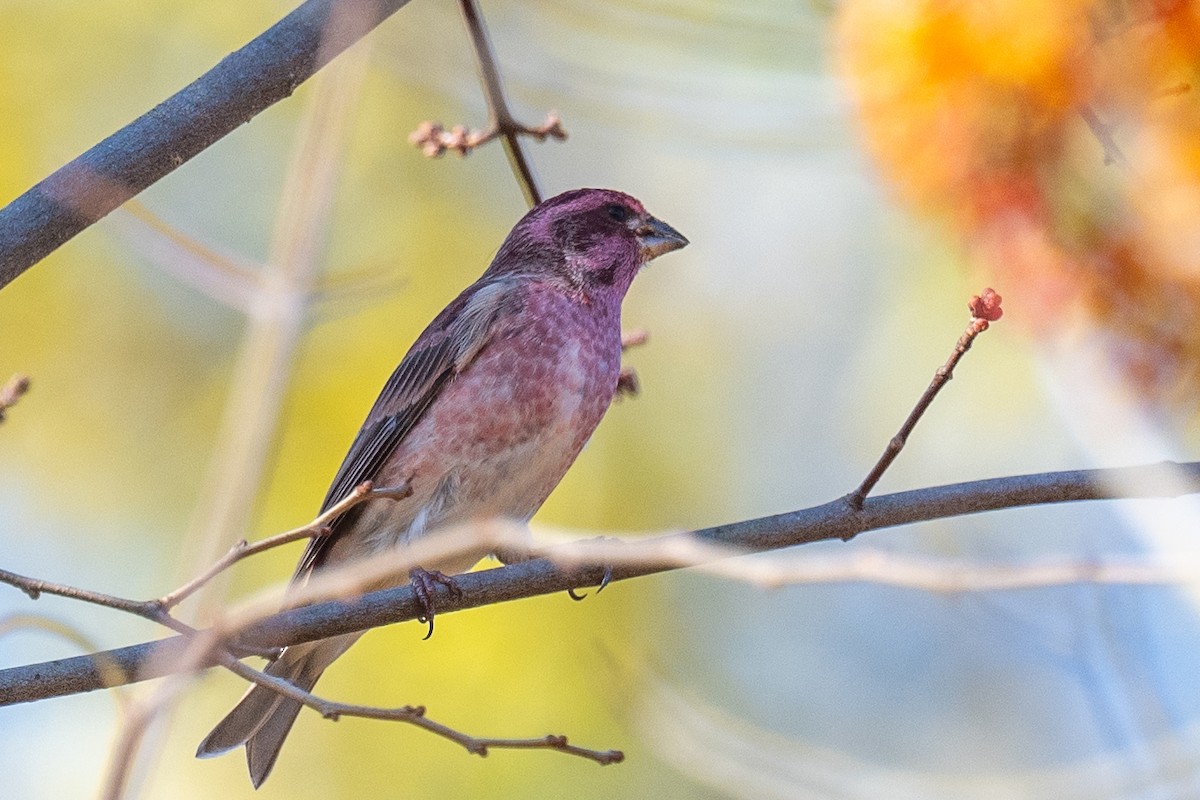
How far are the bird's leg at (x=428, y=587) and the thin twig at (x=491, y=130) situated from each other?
143cm

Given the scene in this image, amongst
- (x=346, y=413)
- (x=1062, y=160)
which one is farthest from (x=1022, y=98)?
(x=346, y=413)

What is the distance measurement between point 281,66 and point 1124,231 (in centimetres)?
260

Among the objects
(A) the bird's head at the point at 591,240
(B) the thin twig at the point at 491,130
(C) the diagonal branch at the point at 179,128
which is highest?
(A) the bird's head at the point at 591,240

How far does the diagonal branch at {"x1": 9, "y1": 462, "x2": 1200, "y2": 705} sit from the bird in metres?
1.09

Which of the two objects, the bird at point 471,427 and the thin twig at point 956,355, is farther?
the bird at point 471,427

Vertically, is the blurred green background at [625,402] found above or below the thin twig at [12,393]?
above

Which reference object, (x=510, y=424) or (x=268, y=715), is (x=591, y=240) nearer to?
(x=510, y=424)

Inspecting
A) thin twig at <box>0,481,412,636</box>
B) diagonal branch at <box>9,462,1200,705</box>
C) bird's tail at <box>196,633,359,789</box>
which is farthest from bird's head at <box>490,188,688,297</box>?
thin twig at <box>0,481,412,636</box>

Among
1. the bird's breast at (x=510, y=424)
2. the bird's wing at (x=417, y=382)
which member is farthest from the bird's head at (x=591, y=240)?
the bird's breast at (x=510, y=424)

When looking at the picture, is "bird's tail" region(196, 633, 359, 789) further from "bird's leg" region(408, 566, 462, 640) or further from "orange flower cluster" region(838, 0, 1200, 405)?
"orange flower cluster" region(838, 0, 1200, 405)

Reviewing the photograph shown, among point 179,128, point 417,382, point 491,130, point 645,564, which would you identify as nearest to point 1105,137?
point 645,564

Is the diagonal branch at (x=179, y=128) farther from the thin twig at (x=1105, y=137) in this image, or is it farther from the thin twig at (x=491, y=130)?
the thin twig at (x=1105, y=137)

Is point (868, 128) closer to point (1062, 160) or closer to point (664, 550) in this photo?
point (1062, 160)

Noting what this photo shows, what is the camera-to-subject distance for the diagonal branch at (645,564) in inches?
149
